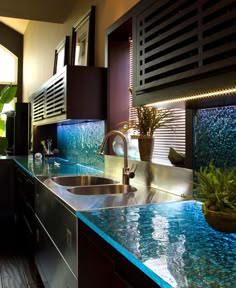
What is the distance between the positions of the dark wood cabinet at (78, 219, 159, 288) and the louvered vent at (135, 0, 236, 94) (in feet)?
2.25

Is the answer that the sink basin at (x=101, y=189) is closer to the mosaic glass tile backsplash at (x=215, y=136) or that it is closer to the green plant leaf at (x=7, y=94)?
the mosaic glass tile backsplash at (x=215, y=136)

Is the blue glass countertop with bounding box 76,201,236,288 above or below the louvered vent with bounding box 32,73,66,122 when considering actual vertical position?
below

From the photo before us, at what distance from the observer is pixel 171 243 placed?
41.6 inches

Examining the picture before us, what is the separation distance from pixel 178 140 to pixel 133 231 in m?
1.26

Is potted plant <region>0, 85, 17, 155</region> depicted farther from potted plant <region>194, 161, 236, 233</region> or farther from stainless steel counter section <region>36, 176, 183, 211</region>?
potted plant <region>194, 161, 236, 233</region>

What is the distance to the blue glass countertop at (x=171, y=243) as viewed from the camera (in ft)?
2.66

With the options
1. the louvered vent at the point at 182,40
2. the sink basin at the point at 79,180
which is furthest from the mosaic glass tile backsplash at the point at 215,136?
the sink basin at the point at 79,180

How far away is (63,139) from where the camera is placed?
16.1 ft

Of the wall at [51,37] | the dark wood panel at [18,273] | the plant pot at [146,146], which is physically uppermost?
the wall at [51,37]

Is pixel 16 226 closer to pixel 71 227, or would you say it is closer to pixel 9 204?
pixel 9 204

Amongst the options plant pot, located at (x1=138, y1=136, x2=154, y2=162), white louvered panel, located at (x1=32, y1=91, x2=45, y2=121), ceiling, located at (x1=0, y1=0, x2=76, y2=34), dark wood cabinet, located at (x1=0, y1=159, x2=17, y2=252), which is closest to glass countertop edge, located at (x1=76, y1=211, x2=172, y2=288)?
plant pot, located at (x1=138, y1=136, x2=154, y2=162)

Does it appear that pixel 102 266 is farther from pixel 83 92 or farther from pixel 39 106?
pixel 39 106

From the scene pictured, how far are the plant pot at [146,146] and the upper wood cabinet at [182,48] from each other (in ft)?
2.18

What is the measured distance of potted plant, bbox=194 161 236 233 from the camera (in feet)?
3.51
